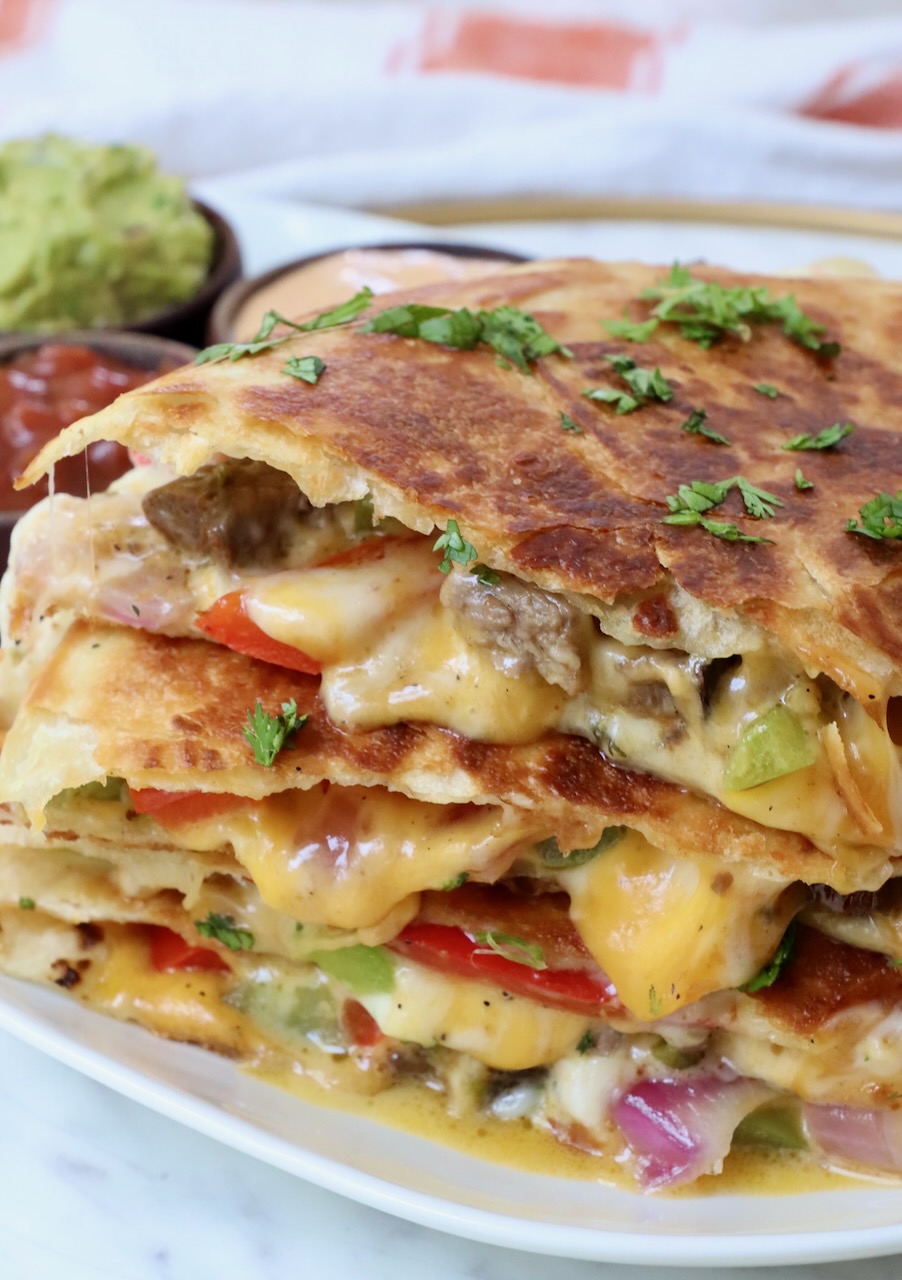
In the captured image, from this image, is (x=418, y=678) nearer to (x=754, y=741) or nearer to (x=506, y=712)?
(x=506, y=712)

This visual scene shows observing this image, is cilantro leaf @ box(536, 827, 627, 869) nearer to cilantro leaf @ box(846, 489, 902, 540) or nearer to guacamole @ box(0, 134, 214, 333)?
cilantro leaf @ box(846, 489, 902, 540)

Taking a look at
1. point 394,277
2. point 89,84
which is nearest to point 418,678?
point 394,277

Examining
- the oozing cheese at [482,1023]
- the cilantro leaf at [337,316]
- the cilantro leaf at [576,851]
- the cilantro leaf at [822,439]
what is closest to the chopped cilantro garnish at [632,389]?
the cilantro leaf at [822,439]

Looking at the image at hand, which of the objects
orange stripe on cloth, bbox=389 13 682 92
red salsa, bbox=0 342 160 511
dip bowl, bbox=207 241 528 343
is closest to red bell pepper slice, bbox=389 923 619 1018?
red salsa, bbox=0 342 160 511

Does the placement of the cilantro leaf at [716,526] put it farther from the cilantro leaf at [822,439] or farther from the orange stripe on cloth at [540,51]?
the orange stripe on cloth at [540,51]

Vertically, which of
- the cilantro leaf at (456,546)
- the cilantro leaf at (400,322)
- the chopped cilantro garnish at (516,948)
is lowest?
the chopped cilantro garnish at (516,948)

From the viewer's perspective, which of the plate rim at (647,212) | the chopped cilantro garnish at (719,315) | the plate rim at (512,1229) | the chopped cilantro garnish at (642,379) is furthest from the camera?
the plate rim at (647,212)
